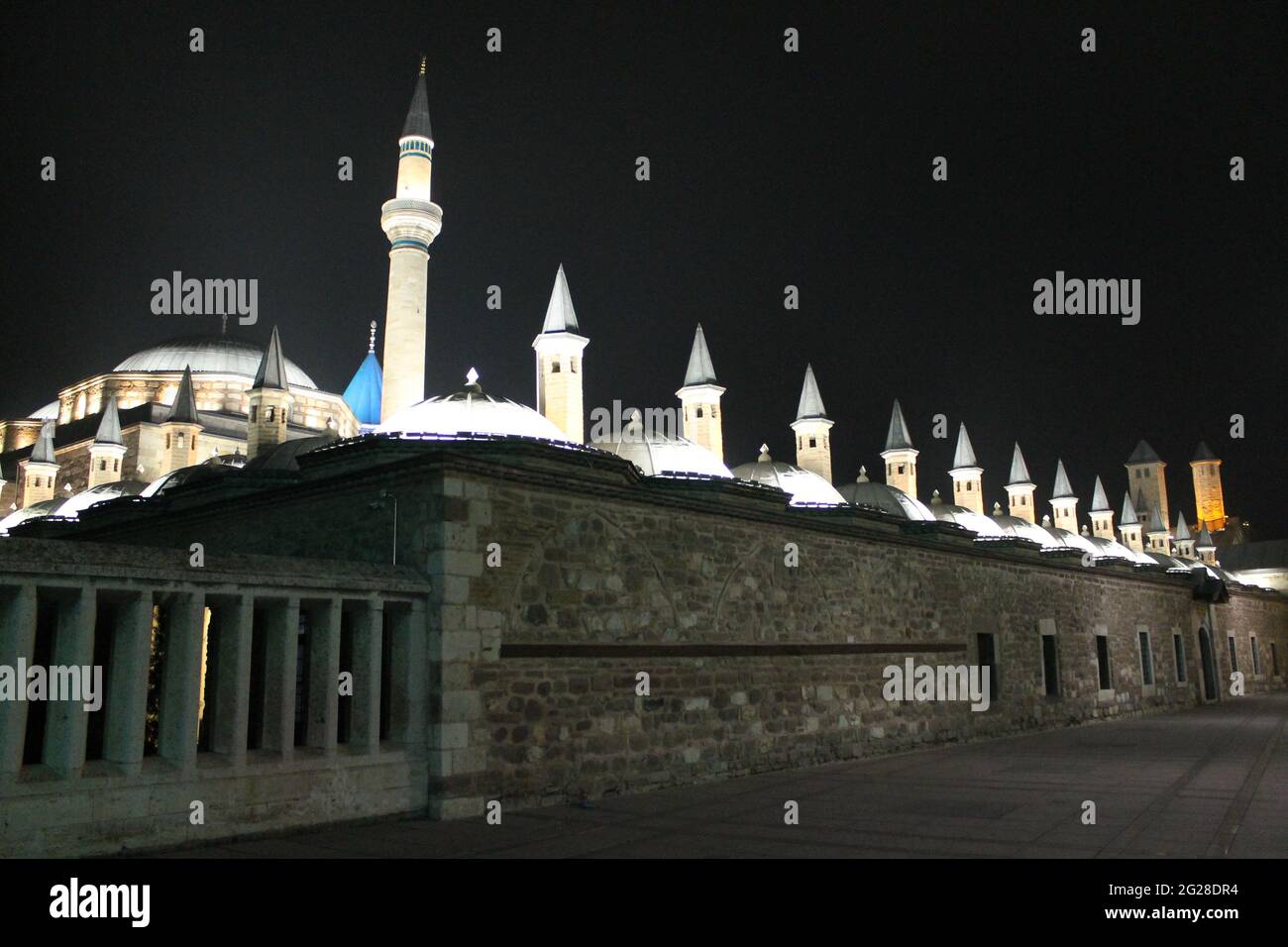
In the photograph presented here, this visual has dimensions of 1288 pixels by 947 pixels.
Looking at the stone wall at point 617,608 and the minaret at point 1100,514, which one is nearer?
the stone wall at point 617,608

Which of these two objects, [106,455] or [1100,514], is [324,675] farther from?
[1100,514]

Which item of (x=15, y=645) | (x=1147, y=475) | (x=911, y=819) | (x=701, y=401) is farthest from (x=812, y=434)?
(x=1147, y=475)

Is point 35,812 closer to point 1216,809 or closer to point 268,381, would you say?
point 1216,809

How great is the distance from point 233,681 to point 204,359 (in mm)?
32859

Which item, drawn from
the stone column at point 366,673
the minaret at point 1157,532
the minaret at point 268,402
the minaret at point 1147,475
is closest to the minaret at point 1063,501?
the minaret at point 1157,532

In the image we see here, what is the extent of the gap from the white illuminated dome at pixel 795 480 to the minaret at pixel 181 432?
1946 centimetres

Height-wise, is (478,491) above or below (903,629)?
above

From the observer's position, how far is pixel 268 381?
2306cm

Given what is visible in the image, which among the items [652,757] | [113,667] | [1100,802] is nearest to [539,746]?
[652,757]

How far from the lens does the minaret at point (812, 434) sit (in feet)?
90.2

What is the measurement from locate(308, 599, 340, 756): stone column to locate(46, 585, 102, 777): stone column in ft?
7.12

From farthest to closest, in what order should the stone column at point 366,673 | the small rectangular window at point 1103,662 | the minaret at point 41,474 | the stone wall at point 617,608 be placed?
the minaret at point 41,474, the small rectangular window at point 1103,662, the stone wall at point 617,608, the stone column at point 366,673

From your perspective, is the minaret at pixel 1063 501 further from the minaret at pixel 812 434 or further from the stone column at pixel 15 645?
the stone column at pixel 15 645
